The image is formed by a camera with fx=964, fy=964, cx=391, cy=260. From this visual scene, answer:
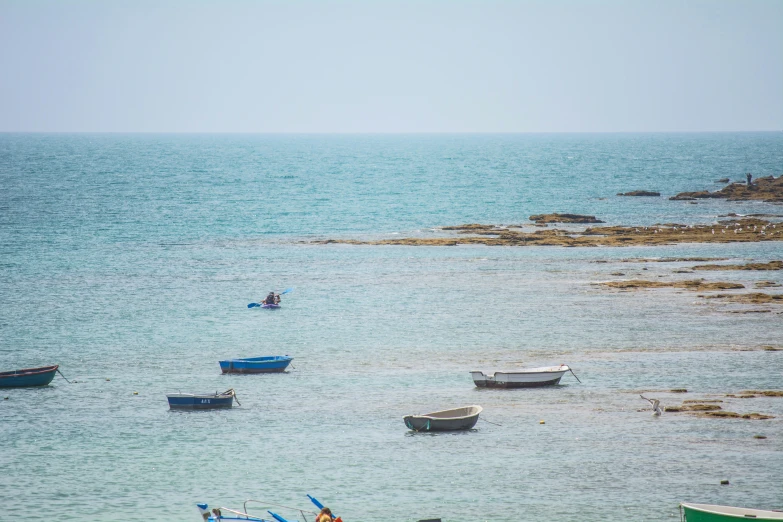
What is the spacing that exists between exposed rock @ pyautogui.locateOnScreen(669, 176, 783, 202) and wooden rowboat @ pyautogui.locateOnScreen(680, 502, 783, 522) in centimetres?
9932

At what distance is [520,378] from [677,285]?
86.9 ft

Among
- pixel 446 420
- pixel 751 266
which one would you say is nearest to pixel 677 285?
pixel 751 266

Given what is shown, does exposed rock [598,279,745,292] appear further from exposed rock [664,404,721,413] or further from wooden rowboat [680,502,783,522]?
wooden rowboat [680,502,783,522]

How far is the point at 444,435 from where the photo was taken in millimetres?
37938

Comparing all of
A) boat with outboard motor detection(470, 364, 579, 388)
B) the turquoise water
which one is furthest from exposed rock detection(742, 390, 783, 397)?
boat with outboard motor detection(470, 364, 579, 388)

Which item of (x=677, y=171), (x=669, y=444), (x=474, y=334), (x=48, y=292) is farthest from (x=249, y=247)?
(x=677, y=171)

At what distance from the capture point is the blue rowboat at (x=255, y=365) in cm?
4691

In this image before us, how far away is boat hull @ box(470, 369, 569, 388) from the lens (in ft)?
144

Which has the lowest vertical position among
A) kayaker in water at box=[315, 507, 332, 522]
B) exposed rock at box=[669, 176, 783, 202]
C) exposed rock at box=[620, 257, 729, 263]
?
kayaker in water at box=[315, 507, 332, 522]

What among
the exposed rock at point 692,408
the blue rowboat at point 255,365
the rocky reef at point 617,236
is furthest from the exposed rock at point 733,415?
the rocky reef at point 617,236

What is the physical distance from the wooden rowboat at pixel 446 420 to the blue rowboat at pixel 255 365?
10.7 metres

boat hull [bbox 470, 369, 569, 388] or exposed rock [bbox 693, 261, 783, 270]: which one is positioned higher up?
exposed rock [bbox 693, 261, 783, 270]

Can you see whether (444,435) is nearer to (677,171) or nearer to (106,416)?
(106,416)

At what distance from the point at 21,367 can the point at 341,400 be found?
17193mm
